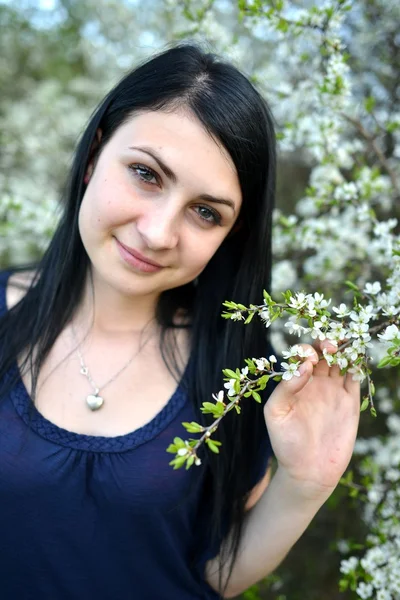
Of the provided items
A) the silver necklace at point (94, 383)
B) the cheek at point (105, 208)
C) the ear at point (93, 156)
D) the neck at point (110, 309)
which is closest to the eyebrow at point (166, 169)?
the cheek at point (105, 208)

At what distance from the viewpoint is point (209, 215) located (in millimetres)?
1475

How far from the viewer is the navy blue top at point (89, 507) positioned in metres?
1.45

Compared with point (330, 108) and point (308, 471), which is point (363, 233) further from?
A: point (308, 471)

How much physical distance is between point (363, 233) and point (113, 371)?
4.85 feet

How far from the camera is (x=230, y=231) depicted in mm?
1686

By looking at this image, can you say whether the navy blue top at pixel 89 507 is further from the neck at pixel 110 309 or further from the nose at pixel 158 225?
the nose at pixel 158 225

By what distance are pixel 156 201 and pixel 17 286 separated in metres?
0.70

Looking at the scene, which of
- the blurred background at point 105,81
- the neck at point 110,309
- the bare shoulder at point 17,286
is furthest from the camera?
the blurred background at point 105,81

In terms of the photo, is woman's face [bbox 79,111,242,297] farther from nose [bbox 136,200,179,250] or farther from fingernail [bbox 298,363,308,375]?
fingernail [bbox 298,363,308,375]

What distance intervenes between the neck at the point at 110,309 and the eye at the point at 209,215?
0.36 meters

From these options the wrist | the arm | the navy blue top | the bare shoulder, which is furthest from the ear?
the wrist

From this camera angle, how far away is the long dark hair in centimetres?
142

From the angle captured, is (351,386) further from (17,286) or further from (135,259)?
(17,286)

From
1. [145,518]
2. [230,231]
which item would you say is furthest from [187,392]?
[230,231]
